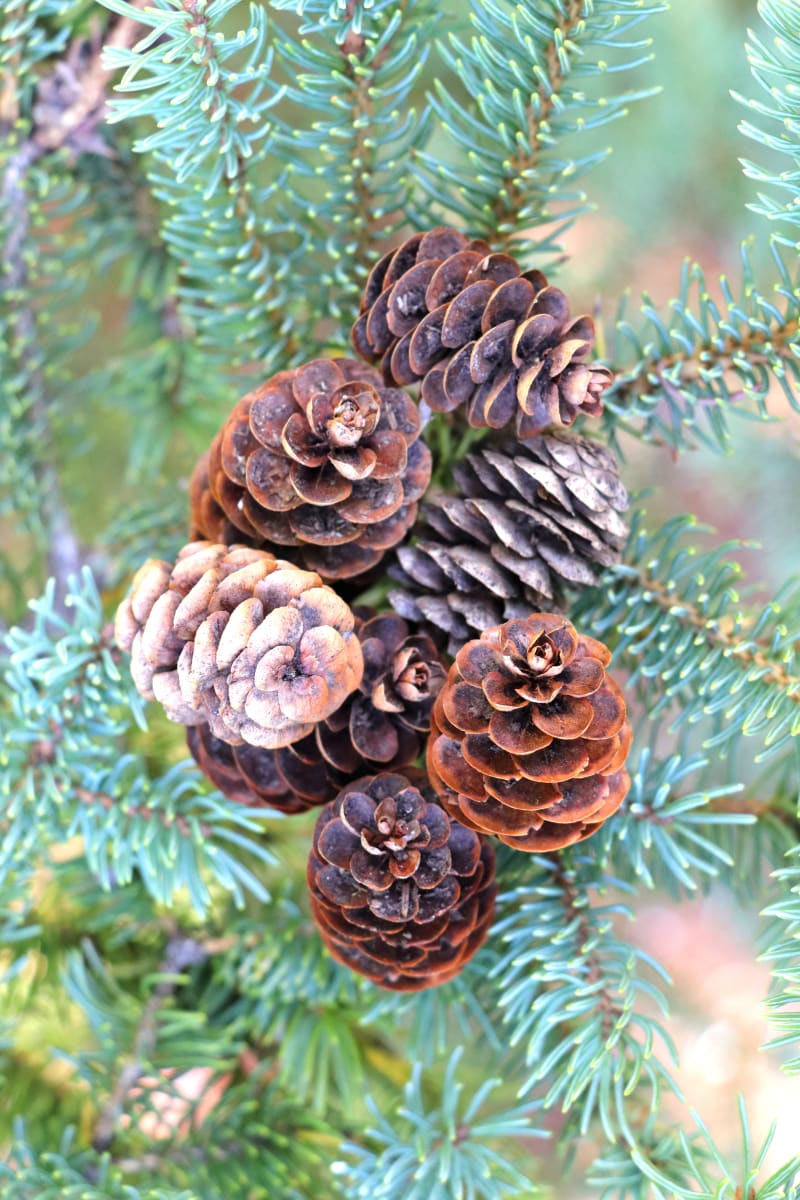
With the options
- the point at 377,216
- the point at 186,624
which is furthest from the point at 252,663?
the point at 377,216

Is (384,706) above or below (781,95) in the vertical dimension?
below

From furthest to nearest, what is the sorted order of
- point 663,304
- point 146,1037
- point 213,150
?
point 663,304 → point 146,1037 → point 213,150

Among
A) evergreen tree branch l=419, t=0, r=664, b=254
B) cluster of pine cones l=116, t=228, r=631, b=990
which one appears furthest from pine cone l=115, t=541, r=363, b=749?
evergreen tree branch l=419, t=0, r=664, b=254

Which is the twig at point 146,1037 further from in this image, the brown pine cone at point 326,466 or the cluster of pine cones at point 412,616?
the brown pine cone at point 326,466

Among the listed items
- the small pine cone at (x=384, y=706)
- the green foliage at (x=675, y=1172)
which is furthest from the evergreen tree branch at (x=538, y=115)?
the green foliage at (x=675, y=1172)

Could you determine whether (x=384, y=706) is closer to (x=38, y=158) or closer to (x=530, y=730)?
(x=530, y=730)

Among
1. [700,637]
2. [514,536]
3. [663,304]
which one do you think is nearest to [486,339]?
[514,536]

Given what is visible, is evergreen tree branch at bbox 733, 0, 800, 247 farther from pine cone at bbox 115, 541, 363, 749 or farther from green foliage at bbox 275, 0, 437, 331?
pine cone at bbox 115, 541, 363, 749

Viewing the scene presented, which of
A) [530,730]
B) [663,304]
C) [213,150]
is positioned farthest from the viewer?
[663,304]
